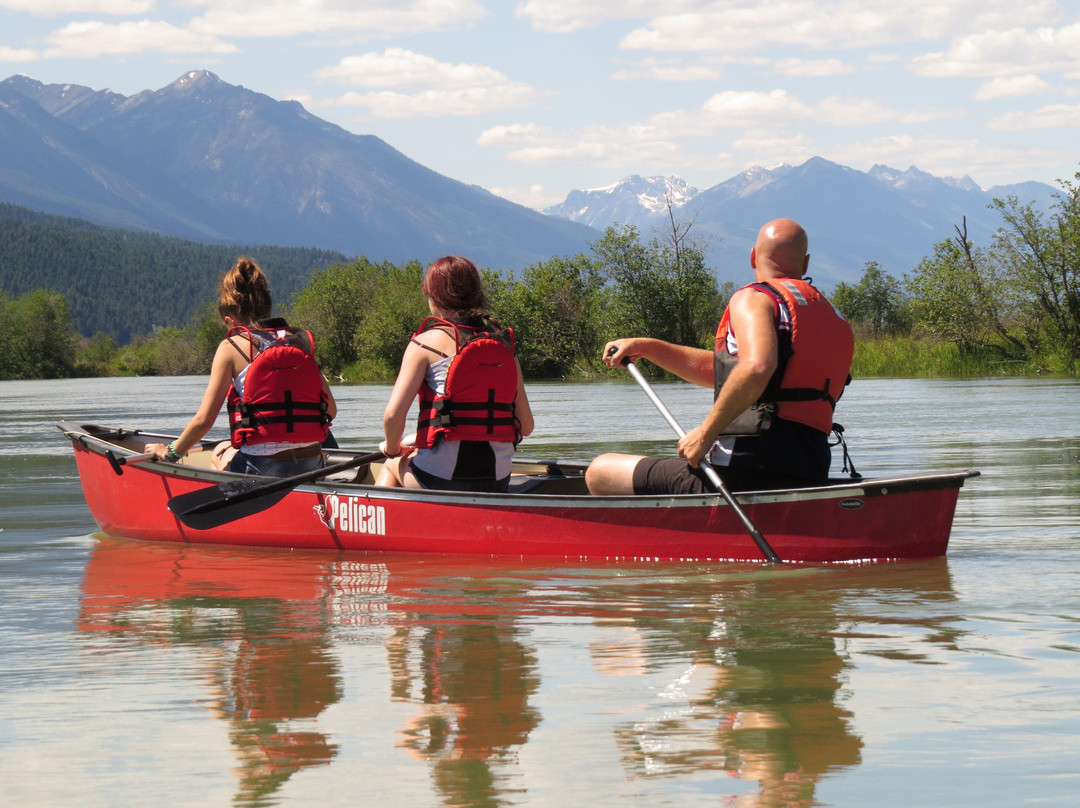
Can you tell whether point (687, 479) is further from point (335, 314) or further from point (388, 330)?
point (335, 314)

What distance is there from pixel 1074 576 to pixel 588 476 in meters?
2.21

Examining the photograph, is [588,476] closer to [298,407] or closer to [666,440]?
[298,407]

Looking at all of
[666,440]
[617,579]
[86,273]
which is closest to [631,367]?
[617,579]

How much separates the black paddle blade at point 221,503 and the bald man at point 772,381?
2316 mm

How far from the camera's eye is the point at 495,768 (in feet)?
9.45

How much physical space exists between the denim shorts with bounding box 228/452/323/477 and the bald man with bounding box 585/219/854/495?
215 centimetres

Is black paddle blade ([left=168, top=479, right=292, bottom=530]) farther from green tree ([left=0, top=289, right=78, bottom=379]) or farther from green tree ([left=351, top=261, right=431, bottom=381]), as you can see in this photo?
green tree ([left=0, top=289, right=78, bottom=379])

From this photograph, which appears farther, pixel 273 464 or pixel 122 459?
pixel 122 459

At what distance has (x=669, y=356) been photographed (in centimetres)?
586

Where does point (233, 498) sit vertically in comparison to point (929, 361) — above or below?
below

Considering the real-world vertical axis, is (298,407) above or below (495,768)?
above

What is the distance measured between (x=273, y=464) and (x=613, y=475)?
2.08 metres

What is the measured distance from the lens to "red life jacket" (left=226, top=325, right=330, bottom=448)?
6.44m

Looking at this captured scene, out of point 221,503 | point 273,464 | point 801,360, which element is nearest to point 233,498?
point 221,503
